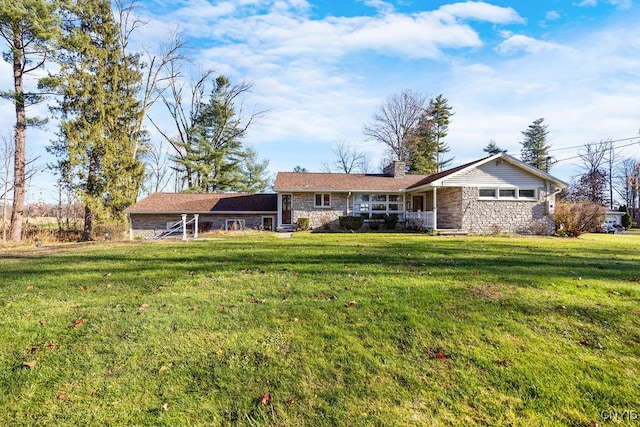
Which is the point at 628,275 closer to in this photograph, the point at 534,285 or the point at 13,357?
the point at 534,285

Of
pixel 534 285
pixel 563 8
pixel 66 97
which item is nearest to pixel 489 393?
pixel 534 285

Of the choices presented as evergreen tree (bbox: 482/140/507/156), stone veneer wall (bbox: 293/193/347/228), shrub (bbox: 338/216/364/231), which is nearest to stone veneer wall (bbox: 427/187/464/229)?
shrub (bbox: 338/216/364/231)

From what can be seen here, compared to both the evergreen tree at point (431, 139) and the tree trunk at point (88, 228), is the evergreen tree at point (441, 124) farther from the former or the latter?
the tree trunk at point (88, 228)

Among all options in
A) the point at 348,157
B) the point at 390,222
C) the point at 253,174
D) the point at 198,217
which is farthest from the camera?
the point at 348,157

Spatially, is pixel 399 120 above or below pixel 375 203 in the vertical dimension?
above

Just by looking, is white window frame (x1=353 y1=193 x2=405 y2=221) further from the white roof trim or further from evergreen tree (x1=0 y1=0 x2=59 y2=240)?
evergreen tree (x1=0 y1=0 x2=59 y2=240)

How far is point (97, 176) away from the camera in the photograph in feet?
64.8

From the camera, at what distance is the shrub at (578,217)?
1609cm

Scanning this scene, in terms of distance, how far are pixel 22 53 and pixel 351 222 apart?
777 inches

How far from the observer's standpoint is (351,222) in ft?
60.8


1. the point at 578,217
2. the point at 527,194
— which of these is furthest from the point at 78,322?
the point at 578,217

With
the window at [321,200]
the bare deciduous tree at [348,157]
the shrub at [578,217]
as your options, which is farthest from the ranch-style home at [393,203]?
the bare deciduous tree at [348,157]

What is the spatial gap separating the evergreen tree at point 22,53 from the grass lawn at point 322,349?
587 inches

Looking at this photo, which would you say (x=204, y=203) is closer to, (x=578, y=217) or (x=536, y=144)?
(x=578, y=217)
